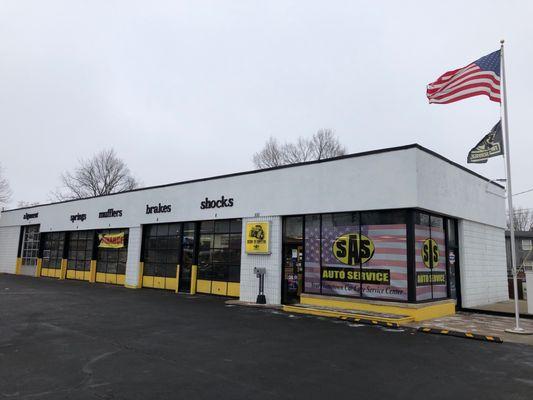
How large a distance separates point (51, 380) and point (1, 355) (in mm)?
2214

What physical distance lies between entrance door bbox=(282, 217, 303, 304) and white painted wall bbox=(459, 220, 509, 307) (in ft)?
20.4

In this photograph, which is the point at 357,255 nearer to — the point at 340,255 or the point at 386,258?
the point at 340,255

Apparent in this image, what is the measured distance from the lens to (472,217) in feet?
53.2

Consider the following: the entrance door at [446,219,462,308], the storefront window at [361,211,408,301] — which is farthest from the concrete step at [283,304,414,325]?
the entrance door at [446,219,462,308]

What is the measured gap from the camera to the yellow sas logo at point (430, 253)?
1320 cm

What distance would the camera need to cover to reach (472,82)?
479 inches

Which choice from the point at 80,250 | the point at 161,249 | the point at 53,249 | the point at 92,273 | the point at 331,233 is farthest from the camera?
the point at 53,249

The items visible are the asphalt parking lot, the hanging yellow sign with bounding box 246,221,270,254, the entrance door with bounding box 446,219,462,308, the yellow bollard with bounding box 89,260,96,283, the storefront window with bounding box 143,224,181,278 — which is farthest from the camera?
the yellow bollard with bounding box 89,260,96,283

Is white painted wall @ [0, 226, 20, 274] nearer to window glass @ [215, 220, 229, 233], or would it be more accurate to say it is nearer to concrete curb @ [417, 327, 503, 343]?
window glass @ [215, 220, 229, 233]

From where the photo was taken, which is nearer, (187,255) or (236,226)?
(236,226)

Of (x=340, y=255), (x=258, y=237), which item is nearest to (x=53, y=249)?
(x=258, y=237)

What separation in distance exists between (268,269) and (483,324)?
25.4 ft

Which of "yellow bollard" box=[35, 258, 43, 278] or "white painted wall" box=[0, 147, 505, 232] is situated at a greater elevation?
"white painted wall" box=[0, 147, 505, 232]

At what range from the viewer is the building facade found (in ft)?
42.4
